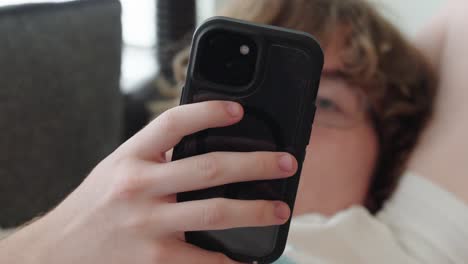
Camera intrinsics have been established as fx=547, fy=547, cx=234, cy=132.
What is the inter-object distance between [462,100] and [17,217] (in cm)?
60

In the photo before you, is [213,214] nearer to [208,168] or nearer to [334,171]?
[208,168]

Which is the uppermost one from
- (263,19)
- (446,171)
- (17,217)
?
(263,19)

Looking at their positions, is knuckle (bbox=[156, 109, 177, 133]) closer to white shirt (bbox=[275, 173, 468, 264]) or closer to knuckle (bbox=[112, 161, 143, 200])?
knuckle (bbox=[112, 161, 143, 200])

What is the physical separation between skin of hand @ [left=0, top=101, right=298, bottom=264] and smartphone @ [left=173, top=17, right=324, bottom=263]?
19mm

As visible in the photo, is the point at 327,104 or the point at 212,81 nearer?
the point at 212,81

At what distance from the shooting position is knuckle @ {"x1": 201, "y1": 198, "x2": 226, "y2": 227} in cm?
38

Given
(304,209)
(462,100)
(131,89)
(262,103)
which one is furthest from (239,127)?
(131,89)

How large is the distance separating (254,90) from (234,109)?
26 mm

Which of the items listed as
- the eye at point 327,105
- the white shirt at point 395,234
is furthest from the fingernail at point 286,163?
the eye at point 327,105

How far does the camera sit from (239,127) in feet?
1.33

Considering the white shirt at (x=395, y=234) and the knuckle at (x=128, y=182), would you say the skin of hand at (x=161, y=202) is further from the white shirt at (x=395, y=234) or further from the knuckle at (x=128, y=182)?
the white shirt at (x=395, y=234)

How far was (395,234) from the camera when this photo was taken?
0.70 meters

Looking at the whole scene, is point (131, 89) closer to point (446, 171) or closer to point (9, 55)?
point (9, 55)

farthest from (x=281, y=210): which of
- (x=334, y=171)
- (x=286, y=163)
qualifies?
(x=334, y=171)
